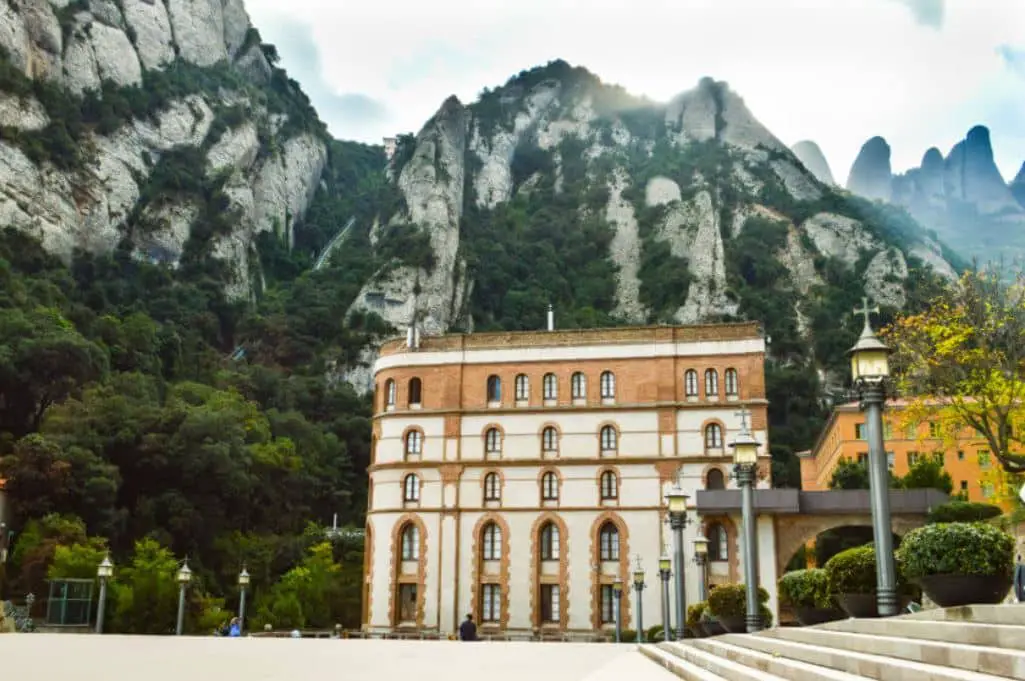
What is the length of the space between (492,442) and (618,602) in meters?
9.44

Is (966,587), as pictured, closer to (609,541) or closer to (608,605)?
(608,605)

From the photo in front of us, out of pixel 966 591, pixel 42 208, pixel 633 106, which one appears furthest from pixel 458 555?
pixel 633 106

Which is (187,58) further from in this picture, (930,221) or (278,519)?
(930,221)

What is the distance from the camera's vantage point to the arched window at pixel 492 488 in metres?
42.9

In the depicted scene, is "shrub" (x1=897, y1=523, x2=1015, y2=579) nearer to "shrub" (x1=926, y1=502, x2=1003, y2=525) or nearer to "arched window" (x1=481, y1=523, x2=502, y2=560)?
"shrub" (x1=926, y1=502, x2=1003, y2=525)

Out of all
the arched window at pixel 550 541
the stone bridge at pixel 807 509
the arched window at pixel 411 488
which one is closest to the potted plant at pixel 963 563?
the stone bridge at pixel 807 509

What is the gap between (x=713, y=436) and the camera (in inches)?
1636

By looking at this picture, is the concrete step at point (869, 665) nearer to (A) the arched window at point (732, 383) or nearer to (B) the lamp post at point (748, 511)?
(B) the lamp post at point (748, 511)

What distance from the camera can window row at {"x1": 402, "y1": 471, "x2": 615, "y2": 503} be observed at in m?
42.0

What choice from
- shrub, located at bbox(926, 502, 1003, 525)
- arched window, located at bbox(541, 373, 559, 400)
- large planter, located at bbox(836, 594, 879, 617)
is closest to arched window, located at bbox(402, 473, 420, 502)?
arched window, located at bbox(541, 373, 559, 400)

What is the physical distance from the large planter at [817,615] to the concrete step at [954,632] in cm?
666

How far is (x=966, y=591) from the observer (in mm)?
9500

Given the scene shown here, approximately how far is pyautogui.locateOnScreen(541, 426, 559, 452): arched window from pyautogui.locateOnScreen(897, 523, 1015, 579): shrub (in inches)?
1320

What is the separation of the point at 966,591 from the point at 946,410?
1463 cm
